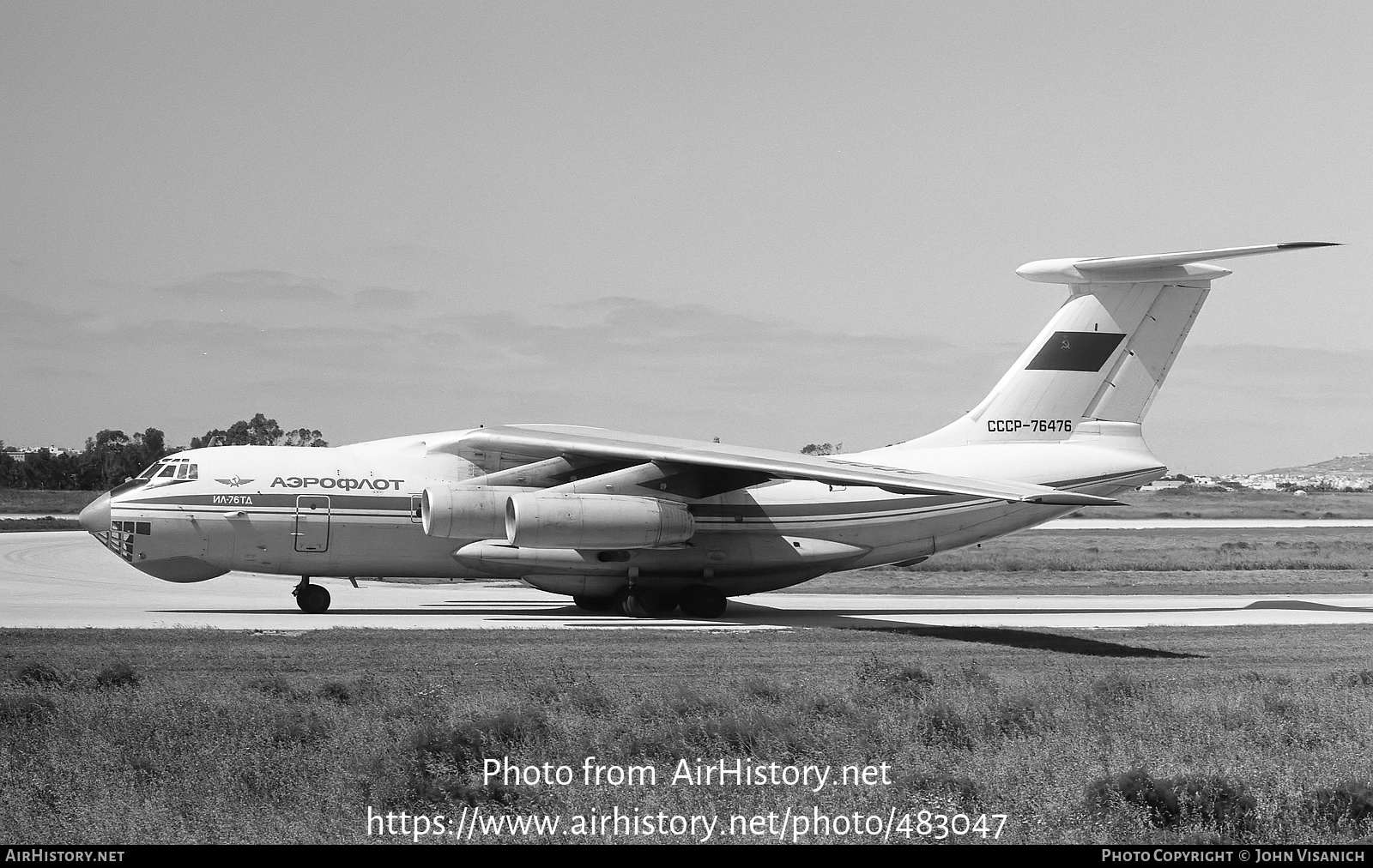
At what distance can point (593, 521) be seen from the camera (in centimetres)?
1833

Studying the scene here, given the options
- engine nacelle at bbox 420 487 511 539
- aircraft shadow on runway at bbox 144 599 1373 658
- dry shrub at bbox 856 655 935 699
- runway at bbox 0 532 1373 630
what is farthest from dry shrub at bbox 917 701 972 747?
engine nacelle at bbox 420 487 511 539

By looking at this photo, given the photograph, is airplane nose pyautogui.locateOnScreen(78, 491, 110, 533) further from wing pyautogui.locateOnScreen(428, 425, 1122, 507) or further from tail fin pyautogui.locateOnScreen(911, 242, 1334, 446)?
tail fin pyautogui.locateOnScreen(911, 242, 1334, 446)

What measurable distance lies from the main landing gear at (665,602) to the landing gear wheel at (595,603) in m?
0.05

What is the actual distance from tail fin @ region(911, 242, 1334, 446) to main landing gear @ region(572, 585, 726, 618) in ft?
15.4

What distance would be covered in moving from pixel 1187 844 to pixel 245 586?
22.0 meters

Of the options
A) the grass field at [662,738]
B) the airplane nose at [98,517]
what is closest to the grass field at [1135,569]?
the grass field at [662,738]

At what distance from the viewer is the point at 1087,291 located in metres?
21.8

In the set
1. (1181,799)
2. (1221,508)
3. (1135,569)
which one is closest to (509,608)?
(1181,799)

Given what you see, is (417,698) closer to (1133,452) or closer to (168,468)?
(168,468)

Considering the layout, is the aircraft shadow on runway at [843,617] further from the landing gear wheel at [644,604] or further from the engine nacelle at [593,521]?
the engine nacelle at [593,521]

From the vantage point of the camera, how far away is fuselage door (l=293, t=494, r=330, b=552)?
1923 cm

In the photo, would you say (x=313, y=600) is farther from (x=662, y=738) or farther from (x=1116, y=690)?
(x=1116, y=690)

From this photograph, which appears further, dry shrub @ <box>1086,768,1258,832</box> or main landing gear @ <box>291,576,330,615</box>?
main landing gear @ <box>291,576,330,615</box>

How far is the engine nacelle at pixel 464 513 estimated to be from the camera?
18.2 metres
